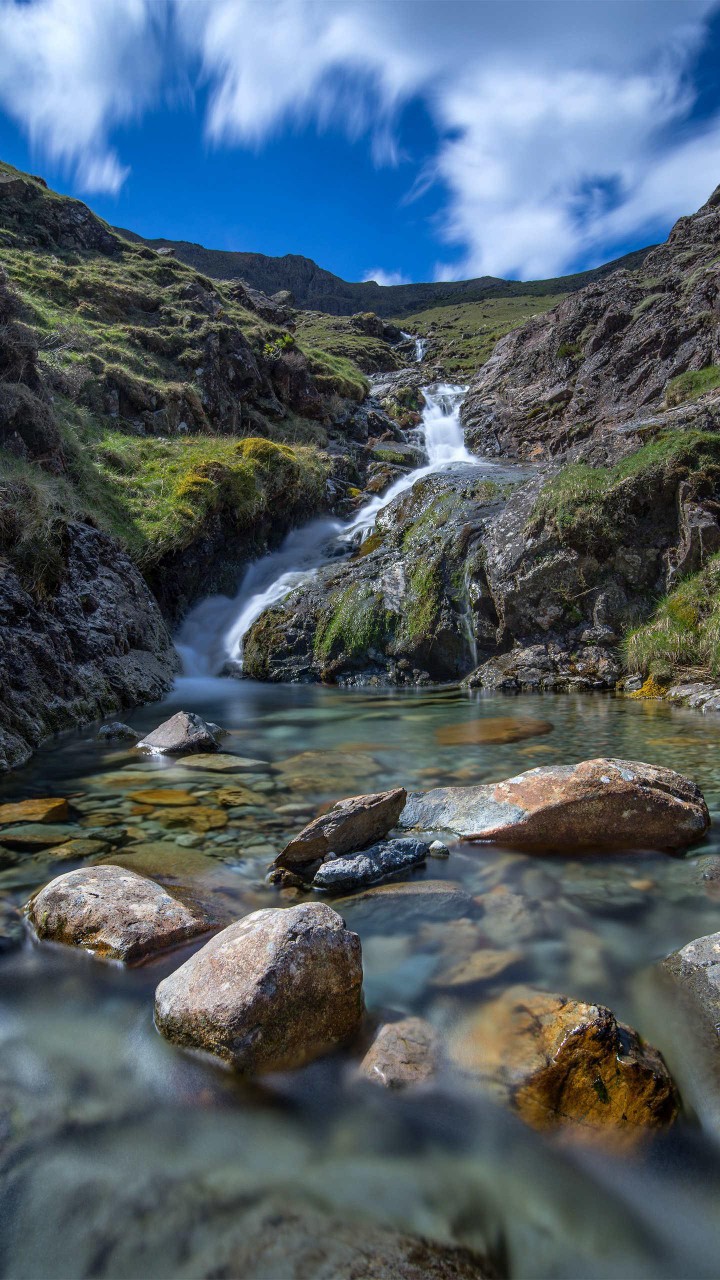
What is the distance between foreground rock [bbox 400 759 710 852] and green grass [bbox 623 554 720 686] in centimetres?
580

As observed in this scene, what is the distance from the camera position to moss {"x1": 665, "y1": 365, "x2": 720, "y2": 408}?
539 inches

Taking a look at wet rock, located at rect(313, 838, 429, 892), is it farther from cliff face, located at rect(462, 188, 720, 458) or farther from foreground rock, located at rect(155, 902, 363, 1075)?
cliff face, located at rect(462, 188, 720, 458)

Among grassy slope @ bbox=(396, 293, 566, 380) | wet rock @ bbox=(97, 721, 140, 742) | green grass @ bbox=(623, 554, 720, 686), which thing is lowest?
wet rock @ bbox=(97, 721, 140, 742)

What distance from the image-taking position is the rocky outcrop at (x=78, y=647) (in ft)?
20.6

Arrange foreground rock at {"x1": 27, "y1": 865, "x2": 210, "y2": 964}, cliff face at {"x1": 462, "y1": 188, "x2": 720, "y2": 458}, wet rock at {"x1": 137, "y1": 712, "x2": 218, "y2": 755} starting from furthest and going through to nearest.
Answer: cliff face at {"x1": 462, "y1": 188, "x2": 720, "y2": 458}, wet rock at {"x1": 137, "y1": 712, "x2": 218, "y2": 755}, foreground rock at {"x1": 27, "y1": 865, "x2": 210, "y2": 964}

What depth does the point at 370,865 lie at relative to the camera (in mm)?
3246

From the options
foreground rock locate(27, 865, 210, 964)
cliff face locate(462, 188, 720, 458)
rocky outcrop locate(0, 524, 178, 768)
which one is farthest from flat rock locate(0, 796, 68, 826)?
cliff face locate(462, 188, 720, 458)

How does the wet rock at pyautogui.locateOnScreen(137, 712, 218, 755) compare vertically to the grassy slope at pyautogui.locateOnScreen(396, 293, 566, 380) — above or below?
below

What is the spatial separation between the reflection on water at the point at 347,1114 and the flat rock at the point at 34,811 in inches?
10.7

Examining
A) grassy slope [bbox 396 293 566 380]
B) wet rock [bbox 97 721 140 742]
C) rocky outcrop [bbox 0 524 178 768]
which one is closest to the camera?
rocky outcrop [bbox 0 524 178 768]

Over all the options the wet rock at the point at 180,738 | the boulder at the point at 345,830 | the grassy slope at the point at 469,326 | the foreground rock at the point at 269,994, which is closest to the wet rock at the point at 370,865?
the boulder at the point at 345,830

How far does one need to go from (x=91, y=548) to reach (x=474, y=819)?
7.72 m

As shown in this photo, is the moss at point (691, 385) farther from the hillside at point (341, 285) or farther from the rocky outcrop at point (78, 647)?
the hillside at point (341, 285)

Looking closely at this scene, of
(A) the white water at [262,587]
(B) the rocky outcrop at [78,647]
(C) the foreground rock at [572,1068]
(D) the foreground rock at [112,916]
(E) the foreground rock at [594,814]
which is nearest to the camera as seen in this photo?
(C) the foreground rock at [572,1068]
